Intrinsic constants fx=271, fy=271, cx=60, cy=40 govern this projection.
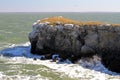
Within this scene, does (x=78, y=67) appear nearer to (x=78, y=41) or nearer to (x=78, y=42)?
(x=78, y=42)

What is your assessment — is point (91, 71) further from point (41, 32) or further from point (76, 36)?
point (41, 32)

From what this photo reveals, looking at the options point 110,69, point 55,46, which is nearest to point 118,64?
point 110,69

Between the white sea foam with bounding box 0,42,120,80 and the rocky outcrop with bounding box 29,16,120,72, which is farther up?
the rocky outcrop with bounding box 29,16,120,72

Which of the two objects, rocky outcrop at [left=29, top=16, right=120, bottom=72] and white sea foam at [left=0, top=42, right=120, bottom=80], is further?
rocky outcrop at [left=29, top=16, right=120, bottom=72]

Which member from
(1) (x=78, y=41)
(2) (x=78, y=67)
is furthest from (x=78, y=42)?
(2) (x=78, y=67)

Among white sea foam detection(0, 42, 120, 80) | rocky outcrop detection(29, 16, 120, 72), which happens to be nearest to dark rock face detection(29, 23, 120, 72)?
rocky outcrop detection(29, 16, 120, 72)

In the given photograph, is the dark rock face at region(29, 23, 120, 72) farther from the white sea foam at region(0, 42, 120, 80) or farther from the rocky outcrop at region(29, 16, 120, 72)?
the white sea foam at region(0, 42, 120, 80)

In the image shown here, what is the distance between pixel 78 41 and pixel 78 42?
12 centimetres

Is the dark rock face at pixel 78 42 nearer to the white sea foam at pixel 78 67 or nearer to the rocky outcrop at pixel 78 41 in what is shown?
the rocky outcrop at pixel 78 41

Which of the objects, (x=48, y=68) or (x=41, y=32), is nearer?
(x=48, y=68)

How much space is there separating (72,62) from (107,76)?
5.81 meters

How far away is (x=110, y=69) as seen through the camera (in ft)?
89.5

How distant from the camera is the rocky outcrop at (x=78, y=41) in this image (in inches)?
1147

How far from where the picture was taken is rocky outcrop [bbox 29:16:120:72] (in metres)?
29.1
